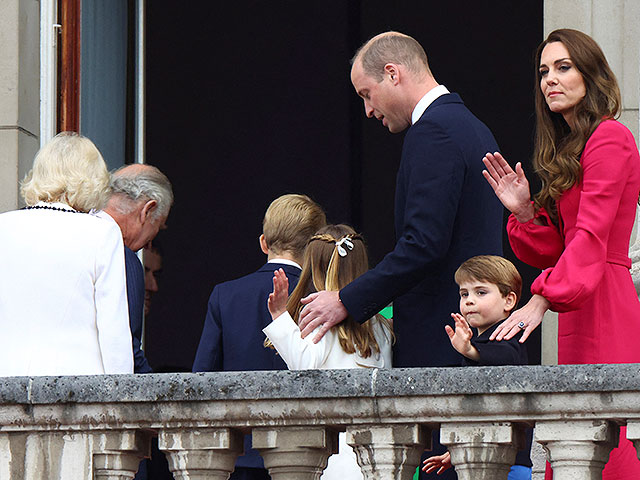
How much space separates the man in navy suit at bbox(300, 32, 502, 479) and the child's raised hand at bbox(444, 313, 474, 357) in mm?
346

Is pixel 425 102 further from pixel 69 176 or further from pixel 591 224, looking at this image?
pixel 69 176

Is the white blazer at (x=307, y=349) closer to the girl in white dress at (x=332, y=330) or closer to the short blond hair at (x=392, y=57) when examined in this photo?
the girl in white dress at (x=332, y=330)

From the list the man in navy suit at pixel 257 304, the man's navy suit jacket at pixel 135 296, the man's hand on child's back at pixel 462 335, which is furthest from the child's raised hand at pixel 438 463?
the man's navy suit jacket at pixel 135 296

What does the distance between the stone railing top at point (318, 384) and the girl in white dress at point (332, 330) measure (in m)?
0.91

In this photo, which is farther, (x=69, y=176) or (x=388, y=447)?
(x=69, y=176)

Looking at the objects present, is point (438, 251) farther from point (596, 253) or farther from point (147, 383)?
point (147, 383)

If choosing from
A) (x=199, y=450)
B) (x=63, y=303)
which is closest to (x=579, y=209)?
(x=199, y=450)

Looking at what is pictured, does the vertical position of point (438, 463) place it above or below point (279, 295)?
below

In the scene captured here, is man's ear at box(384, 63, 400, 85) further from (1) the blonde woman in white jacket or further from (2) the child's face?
(1) the blonde woman in white jacket

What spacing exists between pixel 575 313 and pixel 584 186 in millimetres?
345

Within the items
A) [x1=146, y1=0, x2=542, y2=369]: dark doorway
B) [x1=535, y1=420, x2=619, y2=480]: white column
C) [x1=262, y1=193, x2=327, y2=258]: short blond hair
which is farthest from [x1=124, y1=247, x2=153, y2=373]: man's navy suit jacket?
[x1=146, y1=0, x2=542, y2=369]: dark doorway

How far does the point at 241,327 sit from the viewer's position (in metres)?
4.74

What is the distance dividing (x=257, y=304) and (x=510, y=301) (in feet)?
3.68

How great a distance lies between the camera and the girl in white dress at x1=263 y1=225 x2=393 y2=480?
4047mm
